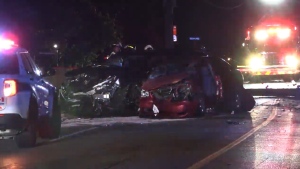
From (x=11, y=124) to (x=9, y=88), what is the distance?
623 mm

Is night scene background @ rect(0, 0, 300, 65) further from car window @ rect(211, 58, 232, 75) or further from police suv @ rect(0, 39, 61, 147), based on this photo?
police suv @ rect(0, 39, 61, 147)

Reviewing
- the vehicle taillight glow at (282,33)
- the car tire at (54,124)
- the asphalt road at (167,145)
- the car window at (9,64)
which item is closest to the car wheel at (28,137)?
the asphalt road at (167,145)

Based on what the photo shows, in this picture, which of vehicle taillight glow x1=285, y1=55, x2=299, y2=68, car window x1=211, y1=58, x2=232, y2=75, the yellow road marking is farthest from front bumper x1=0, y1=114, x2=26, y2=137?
vehicle taillight glow x1=285, y1=55, x2=299, y2=68

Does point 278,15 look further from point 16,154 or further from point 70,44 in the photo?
point 16,154

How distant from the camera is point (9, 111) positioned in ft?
39.1

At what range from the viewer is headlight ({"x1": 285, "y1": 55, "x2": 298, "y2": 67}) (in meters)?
35.3

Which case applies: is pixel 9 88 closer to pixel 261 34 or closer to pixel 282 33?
pixel 261 34

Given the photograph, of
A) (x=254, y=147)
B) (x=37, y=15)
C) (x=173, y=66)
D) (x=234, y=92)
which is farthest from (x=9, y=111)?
(x=37, y=15)

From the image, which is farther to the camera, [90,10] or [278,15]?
[278,15]

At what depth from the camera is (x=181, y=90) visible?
1770 centimetres

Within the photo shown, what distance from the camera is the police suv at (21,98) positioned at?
39.0 feet

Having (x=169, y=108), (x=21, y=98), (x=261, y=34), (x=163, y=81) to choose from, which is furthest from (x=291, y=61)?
(x=21, y=98)

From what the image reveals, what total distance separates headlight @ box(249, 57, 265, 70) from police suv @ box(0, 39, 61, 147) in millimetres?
23099

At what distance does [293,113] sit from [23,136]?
9526 mm
